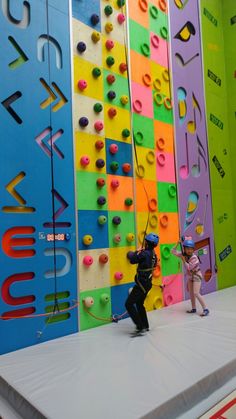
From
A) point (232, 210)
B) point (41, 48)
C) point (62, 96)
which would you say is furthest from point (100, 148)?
point (232, 210)

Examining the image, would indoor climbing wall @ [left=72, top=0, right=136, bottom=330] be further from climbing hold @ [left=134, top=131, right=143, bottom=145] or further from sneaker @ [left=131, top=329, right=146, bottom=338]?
sneaker @ [left=131, top=329, right=146, bottom=338]

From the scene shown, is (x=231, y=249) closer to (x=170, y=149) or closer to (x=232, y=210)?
(x=232, y=210)

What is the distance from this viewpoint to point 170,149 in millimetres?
5207

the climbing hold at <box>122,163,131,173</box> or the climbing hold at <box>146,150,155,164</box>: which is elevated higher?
the climbing hold at <box>146,150,155,164</box>

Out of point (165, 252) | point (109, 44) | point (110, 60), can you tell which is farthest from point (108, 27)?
point (165, 252)

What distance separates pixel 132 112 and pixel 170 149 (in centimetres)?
97

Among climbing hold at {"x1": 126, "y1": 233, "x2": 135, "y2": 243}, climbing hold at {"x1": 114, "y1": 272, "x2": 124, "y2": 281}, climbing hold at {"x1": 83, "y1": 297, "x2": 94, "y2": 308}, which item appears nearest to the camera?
climbing hold at {"x1": 83, "y1": 297, "x2": 94, "y2": 308}

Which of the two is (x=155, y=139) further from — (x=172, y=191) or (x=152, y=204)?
(x=152, y=204)

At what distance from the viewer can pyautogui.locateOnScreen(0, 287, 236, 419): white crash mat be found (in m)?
2.14

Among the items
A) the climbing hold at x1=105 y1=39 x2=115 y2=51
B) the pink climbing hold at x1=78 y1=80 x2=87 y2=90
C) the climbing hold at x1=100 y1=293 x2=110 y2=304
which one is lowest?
the climbing hold at x1=100 y1=293 x2=110 y2=304

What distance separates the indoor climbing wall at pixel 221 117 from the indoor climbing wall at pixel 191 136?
0.84ft

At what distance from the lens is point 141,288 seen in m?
3.55

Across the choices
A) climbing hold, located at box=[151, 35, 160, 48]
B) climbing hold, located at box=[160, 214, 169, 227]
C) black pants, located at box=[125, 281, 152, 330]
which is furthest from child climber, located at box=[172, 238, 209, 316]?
climbing hold, located at box=[151, 35, 160, 48]

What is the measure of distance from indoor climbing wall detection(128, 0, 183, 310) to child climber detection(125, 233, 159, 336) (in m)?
→ 0.92
